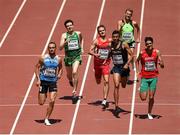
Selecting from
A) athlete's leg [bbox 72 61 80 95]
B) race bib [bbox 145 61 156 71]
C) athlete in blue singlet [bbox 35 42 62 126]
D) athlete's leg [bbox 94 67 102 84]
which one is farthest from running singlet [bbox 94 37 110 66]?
athlete in blue singlet [bbox 35 42 62 126]

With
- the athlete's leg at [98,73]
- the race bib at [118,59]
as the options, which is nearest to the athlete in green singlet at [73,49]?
the athlete's leg at [98,73]

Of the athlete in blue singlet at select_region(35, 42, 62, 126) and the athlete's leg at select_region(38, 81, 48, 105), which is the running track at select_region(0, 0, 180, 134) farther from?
the athlete in blue singlet at select_region(35, 42, 62, 126)

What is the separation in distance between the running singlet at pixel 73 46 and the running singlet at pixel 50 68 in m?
1.66

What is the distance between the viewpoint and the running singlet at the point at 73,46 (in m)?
21.6

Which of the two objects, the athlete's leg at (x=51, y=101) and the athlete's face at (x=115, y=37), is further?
the athlete's face at (x=115, y=37)

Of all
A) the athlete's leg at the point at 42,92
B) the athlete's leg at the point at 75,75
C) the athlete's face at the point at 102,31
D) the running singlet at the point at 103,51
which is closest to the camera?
the athlete's leg at the point at 42,92

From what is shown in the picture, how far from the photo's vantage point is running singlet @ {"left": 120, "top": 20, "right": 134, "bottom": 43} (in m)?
23.1

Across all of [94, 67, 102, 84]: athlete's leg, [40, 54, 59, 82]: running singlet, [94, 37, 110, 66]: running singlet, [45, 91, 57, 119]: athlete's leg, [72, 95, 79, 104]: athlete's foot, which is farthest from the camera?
[72, 95, 79, 104]: athlete's foot

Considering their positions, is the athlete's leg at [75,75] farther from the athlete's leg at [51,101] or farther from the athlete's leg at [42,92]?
the athlete's leg at [51,101]

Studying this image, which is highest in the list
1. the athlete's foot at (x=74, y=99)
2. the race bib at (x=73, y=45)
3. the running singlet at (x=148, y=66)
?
the race bib at (x=73, y=45)

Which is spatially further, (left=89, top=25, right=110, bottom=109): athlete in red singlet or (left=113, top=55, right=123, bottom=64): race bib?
(left=89, top=25, right=110, bottom=109): athlete in red singlet

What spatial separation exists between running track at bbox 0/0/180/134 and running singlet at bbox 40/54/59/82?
1117 millimetres

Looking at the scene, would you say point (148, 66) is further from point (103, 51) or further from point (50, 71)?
point (50, 71)

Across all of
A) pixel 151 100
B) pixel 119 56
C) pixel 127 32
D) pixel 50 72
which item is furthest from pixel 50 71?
pixel 127 32
